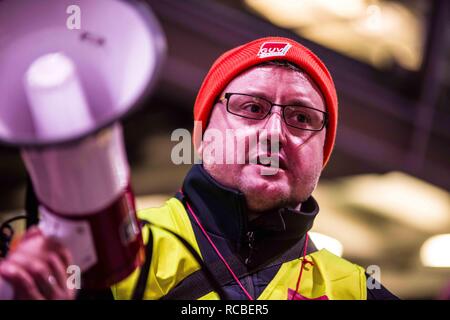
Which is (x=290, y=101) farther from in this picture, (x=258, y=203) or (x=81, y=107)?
(x=81, y=107)

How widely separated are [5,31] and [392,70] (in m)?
2.23

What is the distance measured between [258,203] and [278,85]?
21 cm

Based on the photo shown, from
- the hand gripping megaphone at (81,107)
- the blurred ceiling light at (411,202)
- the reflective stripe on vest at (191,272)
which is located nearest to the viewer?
the hand gripping megaphone at (81,107)

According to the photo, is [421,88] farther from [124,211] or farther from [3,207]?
[124,211]

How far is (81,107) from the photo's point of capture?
2.35ft

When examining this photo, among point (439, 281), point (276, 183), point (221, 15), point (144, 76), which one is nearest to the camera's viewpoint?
Result: point (144, 76)

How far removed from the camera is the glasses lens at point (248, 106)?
3.26 feet

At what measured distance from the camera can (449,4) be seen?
8.09 ft

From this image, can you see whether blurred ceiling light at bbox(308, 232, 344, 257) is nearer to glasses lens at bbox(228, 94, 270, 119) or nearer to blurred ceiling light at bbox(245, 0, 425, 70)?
glasses lens at bbox(228, 94, 270, 119)

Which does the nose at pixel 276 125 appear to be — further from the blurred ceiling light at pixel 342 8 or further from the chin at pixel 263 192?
the blurred ceiling light at pixel 342 8

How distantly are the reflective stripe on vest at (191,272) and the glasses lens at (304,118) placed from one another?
0.76ft

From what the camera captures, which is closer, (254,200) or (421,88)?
(254,200)

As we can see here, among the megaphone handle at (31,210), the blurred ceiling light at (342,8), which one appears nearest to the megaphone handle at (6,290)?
the megaphone handle at (31,210)

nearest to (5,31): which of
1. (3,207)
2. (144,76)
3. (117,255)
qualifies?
(144,76)
